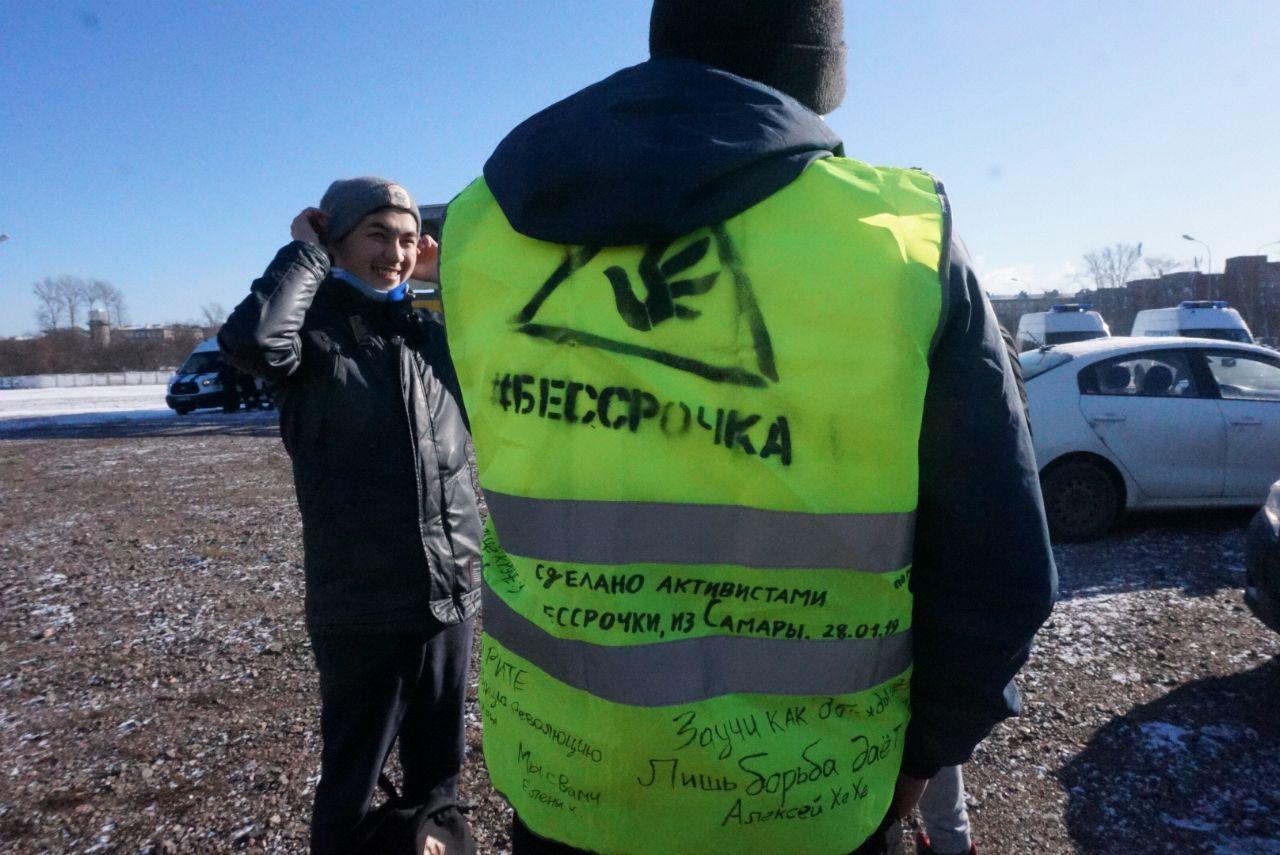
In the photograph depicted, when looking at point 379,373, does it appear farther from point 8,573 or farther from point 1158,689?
point 8,573

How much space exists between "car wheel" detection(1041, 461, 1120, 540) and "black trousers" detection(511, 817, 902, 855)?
5.75 metres

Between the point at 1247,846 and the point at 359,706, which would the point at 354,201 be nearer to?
the point at 359,706

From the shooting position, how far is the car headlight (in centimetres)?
389

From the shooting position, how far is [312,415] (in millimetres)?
2234

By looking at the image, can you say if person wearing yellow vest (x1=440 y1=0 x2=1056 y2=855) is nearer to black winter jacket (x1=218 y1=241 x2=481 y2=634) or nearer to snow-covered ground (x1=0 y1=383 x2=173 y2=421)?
black winter jacket (x1=218 y1=241 x2=481 y2=634)

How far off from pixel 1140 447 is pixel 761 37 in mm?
6422

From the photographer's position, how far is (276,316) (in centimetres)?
214

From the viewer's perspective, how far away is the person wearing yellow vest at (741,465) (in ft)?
3.49

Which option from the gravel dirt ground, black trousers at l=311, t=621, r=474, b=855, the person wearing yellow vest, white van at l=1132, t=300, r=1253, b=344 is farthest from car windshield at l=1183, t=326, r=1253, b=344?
the person wearing yellow vest

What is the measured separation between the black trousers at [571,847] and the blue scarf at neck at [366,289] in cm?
159

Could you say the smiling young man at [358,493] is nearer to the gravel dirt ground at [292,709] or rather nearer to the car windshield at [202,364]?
the gravel dirt ground at [292,709]

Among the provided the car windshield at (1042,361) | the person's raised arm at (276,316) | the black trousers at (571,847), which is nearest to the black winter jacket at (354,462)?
the person's raised arm at (276,316)

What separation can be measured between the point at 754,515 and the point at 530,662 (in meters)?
0.42

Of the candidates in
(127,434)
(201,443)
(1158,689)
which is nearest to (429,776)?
(1158,689)
